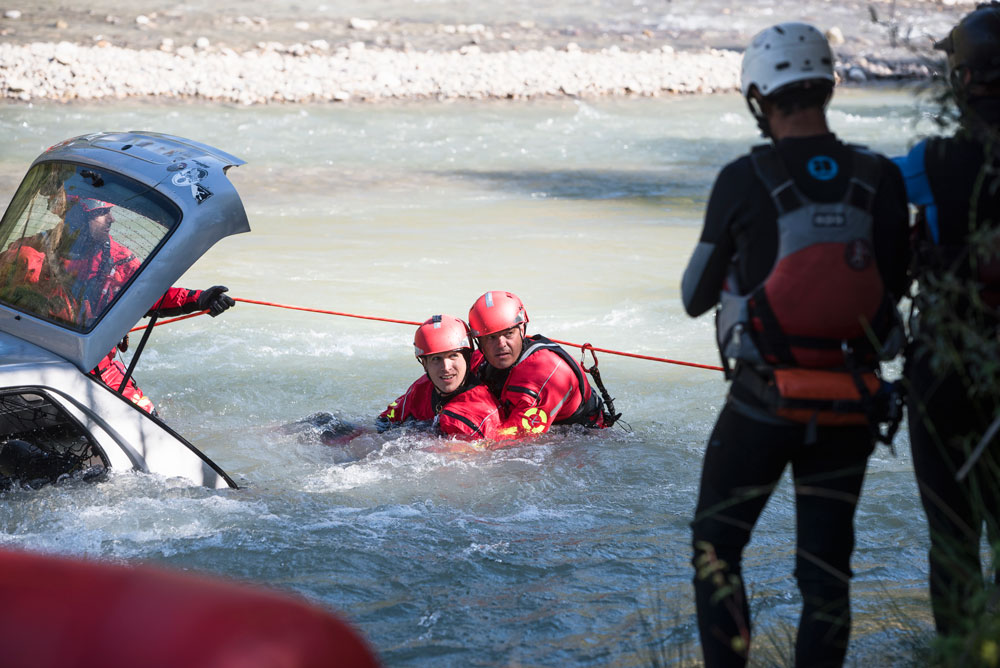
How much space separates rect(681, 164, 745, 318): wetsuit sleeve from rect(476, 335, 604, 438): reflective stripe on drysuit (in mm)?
3231

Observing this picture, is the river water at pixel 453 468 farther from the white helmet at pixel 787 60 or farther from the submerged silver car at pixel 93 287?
the white helmet at pixel 787 60

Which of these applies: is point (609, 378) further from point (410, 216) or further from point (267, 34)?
point (267, 34)

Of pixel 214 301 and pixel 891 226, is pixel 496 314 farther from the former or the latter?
pixel 891 226

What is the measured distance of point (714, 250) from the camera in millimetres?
3051

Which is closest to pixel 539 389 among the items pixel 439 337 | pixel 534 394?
pixel 534 394

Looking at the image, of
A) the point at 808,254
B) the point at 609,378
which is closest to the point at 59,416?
the point at 808,254

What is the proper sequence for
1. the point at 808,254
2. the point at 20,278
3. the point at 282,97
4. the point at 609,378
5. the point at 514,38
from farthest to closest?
the point at 514,38
the point at 282,97
the point at 609,378
the point at 20,278
the point at 808,254

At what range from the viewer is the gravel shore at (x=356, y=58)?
2800cm

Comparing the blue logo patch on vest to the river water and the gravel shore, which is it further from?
the gravel shore

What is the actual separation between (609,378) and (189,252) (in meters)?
5.35

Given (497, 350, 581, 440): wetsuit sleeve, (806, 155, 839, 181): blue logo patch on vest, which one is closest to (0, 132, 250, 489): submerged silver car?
(497, 350, 581, 440): wetsuit sleeve

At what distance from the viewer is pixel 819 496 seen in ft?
10.1

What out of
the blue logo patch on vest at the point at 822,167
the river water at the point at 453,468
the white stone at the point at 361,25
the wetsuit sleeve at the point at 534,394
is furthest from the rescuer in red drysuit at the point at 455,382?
the white stone at the point at 361,25

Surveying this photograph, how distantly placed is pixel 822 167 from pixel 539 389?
11.5 ft
